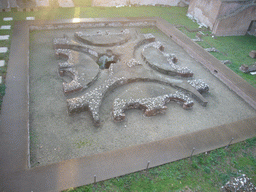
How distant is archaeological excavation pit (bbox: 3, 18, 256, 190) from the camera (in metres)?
6.69

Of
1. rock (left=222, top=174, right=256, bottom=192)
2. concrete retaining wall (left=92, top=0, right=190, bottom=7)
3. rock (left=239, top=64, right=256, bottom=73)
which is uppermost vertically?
concrete retaining wall (left=92, top=0, right=190, bottom=7)

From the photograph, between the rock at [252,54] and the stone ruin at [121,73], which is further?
the rock at [252,54]

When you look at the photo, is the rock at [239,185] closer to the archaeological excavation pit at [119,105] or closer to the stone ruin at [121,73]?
the archaeological excavation pit at [119,105]

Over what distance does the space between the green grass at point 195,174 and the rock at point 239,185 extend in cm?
25

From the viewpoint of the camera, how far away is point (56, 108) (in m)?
8.53

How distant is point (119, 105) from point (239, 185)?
490 cm

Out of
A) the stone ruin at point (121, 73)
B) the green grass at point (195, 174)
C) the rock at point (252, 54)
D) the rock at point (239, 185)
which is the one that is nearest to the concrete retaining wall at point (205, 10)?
the rock at point (252, 54)

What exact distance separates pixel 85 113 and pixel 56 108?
1.25 metres

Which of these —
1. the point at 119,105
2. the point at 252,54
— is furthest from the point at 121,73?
the point at 252,54

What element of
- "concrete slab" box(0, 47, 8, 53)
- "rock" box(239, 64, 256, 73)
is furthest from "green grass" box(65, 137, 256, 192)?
"concrete slab" box(0, 47, 8, 53)

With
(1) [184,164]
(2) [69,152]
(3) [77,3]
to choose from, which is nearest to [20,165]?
(2) [69,152]

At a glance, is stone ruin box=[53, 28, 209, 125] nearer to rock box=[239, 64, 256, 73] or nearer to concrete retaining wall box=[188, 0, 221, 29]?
rock box=[239, 64, 256, 73]

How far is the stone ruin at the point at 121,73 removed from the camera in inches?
336

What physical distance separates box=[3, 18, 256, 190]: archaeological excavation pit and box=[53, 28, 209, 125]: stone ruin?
45mm
